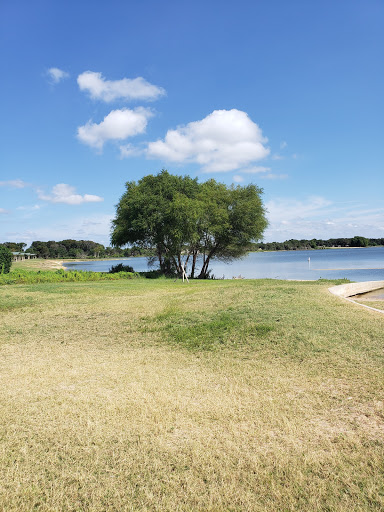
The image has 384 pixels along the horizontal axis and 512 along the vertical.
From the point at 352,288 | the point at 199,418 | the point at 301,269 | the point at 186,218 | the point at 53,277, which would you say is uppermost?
the point at 186,218

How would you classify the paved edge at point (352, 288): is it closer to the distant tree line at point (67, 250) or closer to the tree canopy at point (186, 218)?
the tree canopy at point (186, 218)

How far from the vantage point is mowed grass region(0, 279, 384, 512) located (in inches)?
110

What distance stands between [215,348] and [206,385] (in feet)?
6.21

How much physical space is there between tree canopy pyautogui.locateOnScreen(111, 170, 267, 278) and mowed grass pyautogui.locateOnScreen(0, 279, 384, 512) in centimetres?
1589

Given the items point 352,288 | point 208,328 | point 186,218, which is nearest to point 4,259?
point 186,218

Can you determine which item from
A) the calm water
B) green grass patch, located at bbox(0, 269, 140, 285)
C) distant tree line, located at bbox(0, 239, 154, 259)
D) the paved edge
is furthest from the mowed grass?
distant tree line, located at bbox(0, 239, 154, 259)

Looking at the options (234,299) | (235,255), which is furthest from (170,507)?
(235,255)

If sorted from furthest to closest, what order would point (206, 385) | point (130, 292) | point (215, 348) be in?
point (130, 292), point (215, 348), point (206, 385)

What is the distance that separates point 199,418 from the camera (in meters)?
3.94

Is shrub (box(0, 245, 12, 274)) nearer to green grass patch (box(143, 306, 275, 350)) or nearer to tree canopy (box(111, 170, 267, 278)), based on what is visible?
tree canopy (box(111, 170, 267, 278))

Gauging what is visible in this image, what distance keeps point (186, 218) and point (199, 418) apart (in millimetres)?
19562

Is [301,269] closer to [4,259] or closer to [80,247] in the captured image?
[4,259]

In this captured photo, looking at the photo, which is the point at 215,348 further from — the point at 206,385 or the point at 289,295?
the point at 289,295

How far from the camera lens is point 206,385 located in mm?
4992
